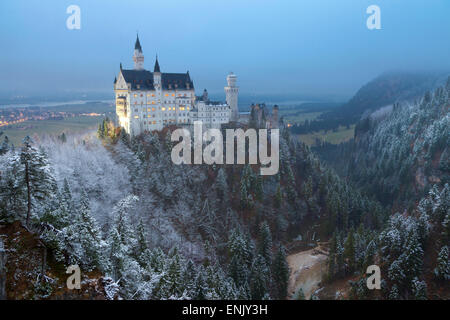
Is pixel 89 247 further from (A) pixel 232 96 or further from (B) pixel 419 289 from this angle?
(A) pixel 232 96

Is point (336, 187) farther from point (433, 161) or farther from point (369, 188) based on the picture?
point (433, 161)

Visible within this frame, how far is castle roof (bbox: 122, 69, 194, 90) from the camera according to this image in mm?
84375

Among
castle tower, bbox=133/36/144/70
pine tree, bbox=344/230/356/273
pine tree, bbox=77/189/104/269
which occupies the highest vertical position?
castle tower, bbox=133/36/144/70

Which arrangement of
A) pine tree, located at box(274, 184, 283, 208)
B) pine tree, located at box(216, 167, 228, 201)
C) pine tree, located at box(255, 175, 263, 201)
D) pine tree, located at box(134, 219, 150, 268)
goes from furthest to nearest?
pine tree, located at box(274, 184, 283, 208) → pine tree, located at box(255, 175, 263, 201) → pine tree, located at box(216, 167, 228, 201) → pine tree, located at box(134, 219, 150, 268)

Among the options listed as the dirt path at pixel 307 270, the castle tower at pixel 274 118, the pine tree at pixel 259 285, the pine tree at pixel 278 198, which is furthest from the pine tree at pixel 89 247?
the castle tower at pixel 274 118

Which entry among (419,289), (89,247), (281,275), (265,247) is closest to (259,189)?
(265,247)

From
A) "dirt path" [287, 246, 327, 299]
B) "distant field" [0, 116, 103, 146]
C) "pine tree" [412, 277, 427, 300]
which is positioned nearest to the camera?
"pine tree" [412, 277, 427, 300]

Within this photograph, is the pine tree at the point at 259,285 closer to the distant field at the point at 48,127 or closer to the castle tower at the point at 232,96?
the castle tower at the point at 232,96

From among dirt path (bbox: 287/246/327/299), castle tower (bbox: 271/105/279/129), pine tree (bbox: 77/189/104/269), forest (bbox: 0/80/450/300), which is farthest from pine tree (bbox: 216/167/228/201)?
pine tree (bbox: 77/189/104/269)

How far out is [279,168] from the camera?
91.8 metres

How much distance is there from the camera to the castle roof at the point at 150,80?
8438 centimetres

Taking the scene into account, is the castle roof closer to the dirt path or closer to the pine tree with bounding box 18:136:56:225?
the pine tree with bounding box 18:136:56:225
